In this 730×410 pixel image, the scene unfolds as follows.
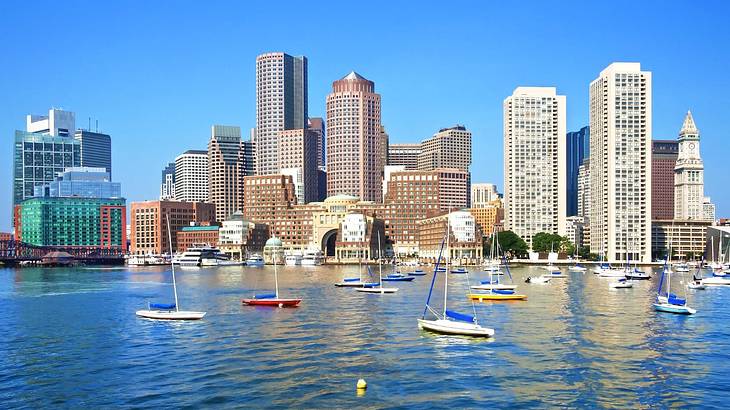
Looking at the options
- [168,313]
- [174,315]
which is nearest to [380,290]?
[168,313]

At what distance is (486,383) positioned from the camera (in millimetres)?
54750

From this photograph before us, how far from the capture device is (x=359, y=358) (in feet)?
208

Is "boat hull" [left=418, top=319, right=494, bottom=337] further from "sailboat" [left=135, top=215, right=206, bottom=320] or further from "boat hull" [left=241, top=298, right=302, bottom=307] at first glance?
"boat hull" [left=241, top=298, right=302, bottom=307]

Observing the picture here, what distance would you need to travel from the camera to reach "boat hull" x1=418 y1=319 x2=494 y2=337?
74875 millimetres

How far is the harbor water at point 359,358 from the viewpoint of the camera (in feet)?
166

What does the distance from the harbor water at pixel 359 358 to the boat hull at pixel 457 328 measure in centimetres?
140

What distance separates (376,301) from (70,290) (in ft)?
227

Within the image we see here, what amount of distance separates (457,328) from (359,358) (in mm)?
15956

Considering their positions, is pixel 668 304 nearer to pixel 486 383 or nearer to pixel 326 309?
pixel 326 309

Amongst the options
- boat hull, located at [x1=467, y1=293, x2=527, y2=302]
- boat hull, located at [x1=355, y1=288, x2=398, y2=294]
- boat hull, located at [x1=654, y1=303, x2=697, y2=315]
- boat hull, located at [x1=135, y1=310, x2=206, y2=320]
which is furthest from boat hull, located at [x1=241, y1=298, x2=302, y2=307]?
boat hull, located at [x1=654, y1=303, x2=697, y2=315]

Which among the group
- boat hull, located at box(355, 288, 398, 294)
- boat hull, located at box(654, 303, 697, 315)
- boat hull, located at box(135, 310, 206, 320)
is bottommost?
boat hull, located at box(355, 288, 398, 294)

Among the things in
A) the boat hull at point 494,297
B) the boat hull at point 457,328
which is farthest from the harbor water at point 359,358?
the boat hull at point 494,297

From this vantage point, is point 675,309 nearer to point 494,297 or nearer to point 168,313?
point 494,297

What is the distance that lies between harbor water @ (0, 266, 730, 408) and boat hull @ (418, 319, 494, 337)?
1.40m
